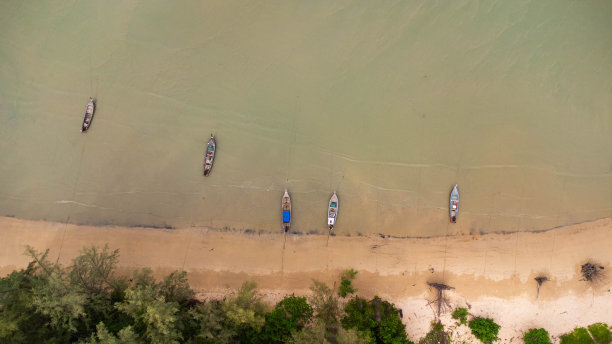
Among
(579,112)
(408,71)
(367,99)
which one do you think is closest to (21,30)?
(367,99)

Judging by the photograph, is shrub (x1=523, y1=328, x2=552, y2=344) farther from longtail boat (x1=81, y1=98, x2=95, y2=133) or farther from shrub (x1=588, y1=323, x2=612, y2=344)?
longtail boat (x1=81, y1=98, x2=95, y2=133)

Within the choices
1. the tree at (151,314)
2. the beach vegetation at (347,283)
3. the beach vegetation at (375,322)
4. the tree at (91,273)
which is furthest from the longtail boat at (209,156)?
the beach vegetation at (375,322)

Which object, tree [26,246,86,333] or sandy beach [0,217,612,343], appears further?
sandy beach [0,217,612,343]

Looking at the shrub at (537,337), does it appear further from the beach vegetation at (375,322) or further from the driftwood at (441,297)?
the beach vegetation at (375,322)

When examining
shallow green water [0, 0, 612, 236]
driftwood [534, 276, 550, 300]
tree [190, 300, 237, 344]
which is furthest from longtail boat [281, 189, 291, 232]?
driftwood [534, 276, 550, 300]

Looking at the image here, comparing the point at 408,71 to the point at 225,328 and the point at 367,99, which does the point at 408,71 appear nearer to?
the point at 367,99

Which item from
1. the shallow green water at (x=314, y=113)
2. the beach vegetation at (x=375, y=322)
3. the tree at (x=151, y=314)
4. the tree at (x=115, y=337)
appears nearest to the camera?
the tree at (x=115, y=337)

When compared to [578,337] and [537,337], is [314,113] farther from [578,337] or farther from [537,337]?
[578,337]
